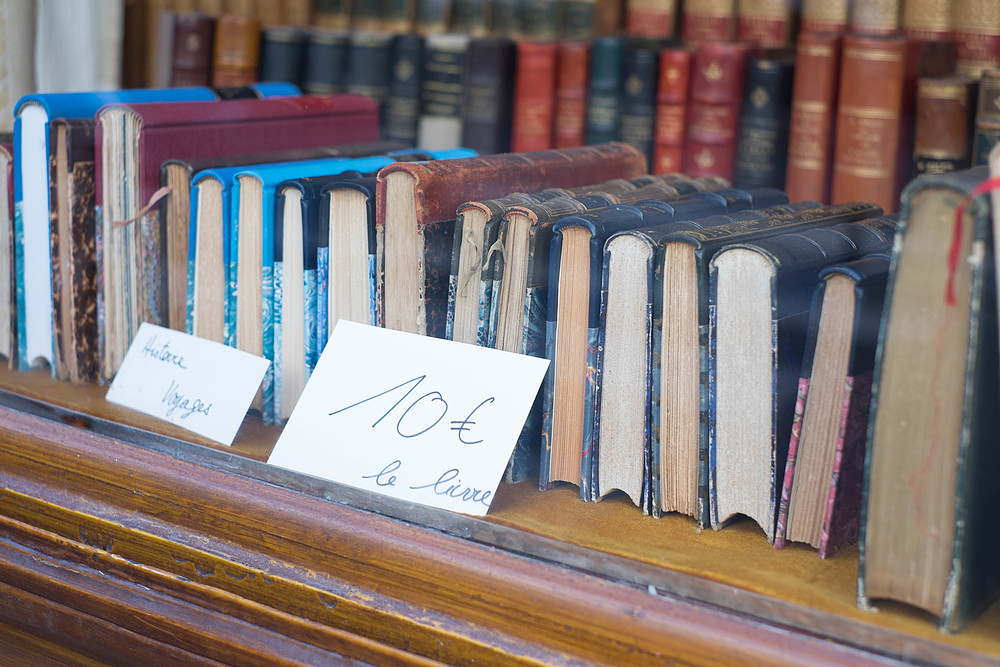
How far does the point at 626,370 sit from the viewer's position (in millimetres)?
877

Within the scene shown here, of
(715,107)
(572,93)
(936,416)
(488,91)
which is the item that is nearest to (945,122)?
(715,107)

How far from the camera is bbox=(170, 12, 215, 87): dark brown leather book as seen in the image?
1.75m

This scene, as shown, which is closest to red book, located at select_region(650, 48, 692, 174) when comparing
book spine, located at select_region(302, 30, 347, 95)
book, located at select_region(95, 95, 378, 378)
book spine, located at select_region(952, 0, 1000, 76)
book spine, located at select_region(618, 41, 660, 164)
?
book spine, located at select_region(618, 41, 660, 164)

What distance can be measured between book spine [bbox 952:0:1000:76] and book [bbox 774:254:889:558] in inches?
31.8

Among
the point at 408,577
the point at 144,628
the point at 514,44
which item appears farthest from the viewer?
the point at 514,44

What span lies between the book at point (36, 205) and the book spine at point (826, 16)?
950mm

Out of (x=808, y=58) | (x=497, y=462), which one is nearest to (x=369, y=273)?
(x=497, y=462)

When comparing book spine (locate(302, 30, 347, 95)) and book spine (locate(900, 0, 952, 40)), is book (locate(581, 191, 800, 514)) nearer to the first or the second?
book spine (locate(900, 0, 952, 40))

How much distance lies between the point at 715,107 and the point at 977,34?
0.36 meters

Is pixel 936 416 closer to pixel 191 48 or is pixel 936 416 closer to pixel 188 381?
pixel 188 381

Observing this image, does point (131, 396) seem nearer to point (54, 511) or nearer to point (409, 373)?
point (54, 511)

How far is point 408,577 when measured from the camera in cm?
84

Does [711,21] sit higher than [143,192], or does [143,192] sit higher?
[711,21]

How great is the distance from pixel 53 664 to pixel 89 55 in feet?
2.97
